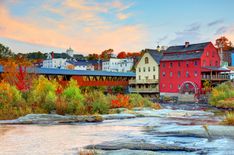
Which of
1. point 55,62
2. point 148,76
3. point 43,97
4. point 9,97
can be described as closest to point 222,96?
point 43,97

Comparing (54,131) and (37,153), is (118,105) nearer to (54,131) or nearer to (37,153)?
(54,131)

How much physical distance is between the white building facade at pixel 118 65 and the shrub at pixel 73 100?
80.1m

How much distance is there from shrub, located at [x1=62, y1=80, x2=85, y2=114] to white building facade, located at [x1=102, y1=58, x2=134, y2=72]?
8008 cm

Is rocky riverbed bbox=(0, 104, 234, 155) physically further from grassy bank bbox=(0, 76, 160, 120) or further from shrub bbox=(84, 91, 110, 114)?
shrub bbox=(84, 91, 110, 114)

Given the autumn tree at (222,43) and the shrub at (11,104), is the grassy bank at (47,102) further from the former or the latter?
the autumn tree at (222,43)

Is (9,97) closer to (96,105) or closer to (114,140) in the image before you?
(96,105)

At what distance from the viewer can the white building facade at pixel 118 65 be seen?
4485 inches

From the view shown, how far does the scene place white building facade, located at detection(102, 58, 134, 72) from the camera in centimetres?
11393

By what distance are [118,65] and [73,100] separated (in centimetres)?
8987

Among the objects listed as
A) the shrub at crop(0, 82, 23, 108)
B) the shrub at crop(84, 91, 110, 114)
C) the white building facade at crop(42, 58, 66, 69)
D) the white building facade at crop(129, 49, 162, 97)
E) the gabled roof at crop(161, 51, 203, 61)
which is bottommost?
the shrub at crop(84, 91, 110, 114)

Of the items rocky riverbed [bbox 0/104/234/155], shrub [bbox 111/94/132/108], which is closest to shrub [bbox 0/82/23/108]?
rocky riverbed [bbox 0/104/234/155]

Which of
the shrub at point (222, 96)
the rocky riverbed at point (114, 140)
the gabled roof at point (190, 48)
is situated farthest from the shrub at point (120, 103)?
the gabled roof at point (190, 48)

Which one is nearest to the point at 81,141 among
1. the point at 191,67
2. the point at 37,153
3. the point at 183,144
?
the point at 37,153

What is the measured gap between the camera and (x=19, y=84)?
46938mm
